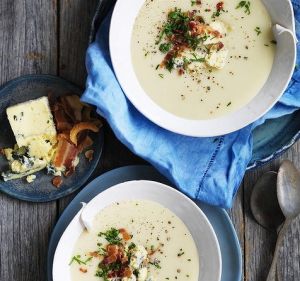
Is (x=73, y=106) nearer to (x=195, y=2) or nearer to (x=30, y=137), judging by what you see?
(x=30, y=137)

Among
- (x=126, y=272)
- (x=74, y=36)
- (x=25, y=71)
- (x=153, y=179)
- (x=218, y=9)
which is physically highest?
(x=218, y=9)

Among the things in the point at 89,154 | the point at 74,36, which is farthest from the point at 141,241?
the point at 74,36

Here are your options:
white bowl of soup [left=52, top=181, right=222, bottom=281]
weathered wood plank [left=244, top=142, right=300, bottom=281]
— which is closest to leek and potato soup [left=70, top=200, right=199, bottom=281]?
white bowl of soup [left=52, top=181, right=222, bottom=281]

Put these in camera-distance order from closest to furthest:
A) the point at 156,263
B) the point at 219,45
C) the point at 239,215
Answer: the point at 219,45, the point at 156,263, the point at 239,215

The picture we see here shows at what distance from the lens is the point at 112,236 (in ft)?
5.96

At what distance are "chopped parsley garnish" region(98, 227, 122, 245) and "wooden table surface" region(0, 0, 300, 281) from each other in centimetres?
Result: 19

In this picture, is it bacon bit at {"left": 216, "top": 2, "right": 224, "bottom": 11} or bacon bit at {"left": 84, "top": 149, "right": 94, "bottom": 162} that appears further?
bacon bit at {"left": 84, "top": 149, "right": 94, "bottom": 162}

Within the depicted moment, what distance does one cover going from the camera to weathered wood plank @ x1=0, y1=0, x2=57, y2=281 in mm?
1916

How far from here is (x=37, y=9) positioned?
6.29 feet

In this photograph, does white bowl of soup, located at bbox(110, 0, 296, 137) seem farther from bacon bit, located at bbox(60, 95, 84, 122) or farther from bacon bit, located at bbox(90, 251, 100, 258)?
bacon bit, located at bbox(90, 251, 100, 258)

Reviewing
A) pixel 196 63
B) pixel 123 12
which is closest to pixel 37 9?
pixel 123 12

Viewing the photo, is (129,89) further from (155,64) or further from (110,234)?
(110,234)

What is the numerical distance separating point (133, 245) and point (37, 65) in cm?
66

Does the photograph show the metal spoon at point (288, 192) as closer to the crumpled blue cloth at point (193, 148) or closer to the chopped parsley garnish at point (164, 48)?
the crumpled blue cloth at point (193, 148)
